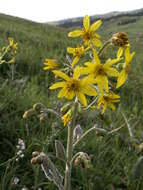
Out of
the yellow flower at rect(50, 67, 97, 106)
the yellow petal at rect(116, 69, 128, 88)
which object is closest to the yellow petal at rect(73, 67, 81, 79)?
the yellow flower at rect(50, 67, 97, 106)

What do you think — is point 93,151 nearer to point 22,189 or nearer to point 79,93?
point 22,189

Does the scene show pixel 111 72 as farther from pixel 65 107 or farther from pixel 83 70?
pixel 65 107

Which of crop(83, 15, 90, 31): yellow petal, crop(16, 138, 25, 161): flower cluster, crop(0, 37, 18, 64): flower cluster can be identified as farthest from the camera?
crop(0, 37, 18, 64): flower cluster

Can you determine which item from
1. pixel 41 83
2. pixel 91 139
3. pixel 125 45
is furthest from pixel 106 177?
pixel 41 83

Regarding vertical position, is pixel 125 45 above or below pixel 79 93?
above

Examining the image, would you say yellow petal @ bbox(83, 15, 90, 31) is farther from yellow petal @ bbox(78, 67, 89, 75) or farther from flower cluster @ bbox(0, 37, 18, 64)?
flower cluster @ bbox(0, 37, 18, 64)

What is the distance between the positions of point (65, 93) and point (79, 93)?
0.28 ft

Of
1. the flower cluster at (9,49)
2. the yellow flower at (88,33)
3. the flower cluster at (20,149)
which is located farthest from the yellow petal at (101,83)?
the flower cluster at (9,49)

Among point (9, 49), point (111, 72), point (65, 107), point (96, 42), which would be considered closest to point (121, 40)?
point (111, 72)

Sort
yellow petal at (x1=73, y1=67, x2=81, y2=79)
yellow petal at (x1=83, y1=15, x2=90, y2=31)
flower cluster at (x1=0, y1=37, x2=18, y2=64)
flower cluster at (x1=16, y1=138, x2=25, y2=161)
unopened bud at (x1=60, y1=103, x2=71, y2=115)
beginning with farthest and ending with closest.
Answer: flower cluster at (x1=0, y1=37, x2=18, y2=64) < flower cluster at (x1=16, y1=138, x2=25, y2=161) < yellow petal at (x1=83, y1=15, x2=90, y2=31) < unopened bud at (x1=60, y1=103, x2=71, y2=115) < yellow petal at (x1=73, y1=67, x2=81, y2=79)

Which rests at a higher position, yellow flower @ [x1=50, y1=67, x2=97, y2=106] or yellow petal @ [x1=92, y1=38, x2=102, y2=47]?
yellow petal @ [x1=92, y1=38, x2=102, y2=47]

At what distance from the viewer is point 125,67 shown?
1646 millimetres

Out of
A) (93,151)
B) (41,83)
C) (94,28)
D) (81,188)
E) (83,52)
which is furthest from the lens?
(41,83)

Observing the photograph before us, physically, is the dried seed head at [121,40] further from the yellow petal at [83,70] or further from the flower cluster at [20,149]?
the flower cluster at [20,149]
